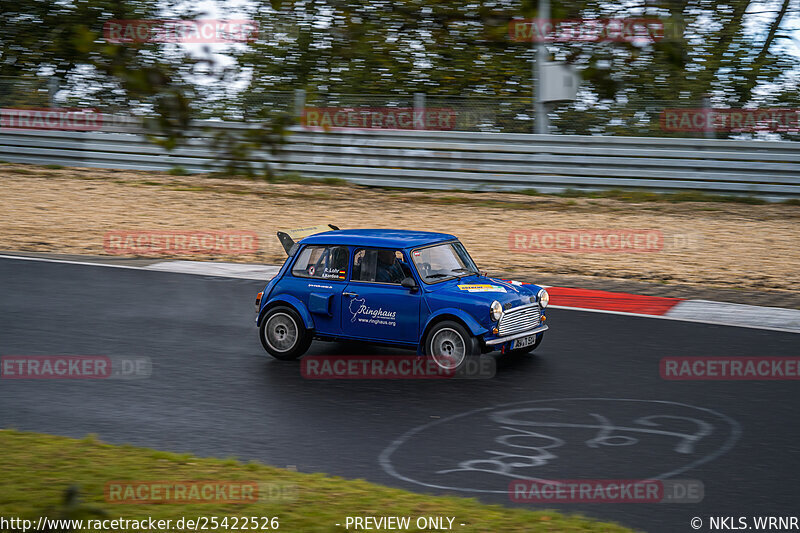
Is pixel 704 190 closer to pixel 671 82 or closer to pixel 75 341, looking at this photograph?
pixel 671 82

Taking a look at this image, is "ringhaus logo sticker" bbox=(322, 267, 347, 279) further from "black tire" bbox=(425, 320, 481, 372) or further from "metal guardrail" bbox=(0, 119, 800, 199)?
"metal guardrail" bbox=(0, 119, 800, 199)

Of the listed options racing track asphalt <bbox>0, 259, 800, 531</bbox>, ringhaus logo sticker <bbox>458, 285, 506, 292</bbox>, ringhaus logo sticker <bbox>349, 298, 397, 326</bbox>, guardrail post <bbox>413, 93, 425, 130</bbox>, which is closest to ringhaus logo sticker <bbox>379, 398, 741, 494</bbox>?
racing track asphalt <bbox>0, 259, 800, 531</bbox>

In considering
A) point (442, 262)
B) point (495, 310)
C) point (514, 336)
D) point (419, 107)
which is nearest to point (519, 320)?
point (514, 336)

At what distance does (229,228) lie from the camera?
18.4m

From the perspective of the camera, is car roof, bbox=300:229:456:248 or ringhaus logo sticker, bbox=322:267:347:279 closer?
car roof, bbox=300:229:456:248

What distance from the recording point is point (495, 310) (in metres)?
9.26

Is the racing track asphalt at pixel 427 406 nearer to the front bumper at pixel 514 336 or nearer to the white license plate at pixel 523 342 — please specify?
the white license plate at pixel 523 342

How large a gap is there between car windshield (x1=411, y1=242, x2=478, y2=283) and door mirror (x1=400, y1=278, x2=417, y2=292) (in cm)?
13

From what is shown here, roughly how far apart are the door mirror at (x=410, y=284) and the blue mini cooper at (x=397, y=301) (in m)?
0.01

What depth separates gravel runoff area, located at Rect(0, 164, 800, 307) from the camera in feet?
48.8

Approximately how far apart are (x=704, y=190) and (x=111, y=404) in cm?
1364

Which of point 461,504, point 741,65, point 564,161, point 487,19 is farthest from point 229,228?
point 487,19

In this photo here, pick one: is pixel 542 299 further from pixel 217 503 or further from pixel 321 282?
pixel 217 503

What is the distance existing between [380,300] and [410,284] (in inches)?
14.4
